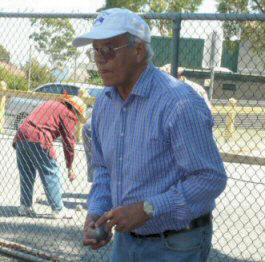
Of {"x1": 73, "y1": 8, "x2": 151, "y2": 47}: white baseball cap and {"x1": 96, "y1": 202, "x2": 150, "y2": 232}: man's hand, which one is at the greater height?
{"x1": 73, "y1": 8, "x2": 151, "y2": 47}: white baseball cap

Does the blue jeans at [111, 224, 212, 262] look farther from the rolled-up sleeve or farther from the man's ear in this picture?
the man's ear

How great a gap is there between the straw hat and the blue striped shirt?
4.16m

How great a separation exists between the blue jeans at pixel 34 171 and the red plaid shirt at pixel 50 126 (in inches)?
3.5

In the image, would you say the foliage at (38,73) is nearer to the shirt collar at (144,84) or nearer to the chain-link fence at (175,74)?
the chain-link fence at (175,74)

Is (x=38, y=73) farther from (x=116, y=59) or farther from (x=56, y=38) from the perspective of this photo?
(x=116, y=59)

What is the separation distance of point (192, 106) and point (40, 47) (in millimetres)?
3432

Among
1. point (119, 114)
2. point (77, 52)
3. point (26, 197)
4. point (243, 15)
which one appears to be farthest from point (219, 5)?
point (119, 114)

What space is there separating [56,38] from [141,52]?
3.24 m

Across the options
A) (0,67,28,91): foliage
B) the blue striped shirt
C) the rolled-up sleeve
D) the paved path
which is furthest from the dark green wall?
(0,67,28,91): foliage

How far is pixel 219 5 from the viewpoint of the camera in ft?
52.8

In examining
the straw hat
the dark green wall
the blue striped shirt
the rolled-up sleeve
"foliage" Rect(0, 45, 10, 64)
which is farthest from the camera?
the straw hat

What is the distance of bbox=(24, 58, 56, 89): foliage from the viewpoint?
236 inches

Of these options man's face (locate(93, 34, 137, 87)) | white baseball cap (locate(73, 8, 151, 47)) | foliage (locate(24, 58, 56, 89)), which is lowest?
foliage (locate(24, 58, 56, 89))

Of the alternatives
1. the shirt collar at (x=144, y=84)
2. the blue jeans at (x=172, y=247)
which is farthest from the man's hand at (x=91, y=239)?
the shirt collar at (x=144, y=84)
